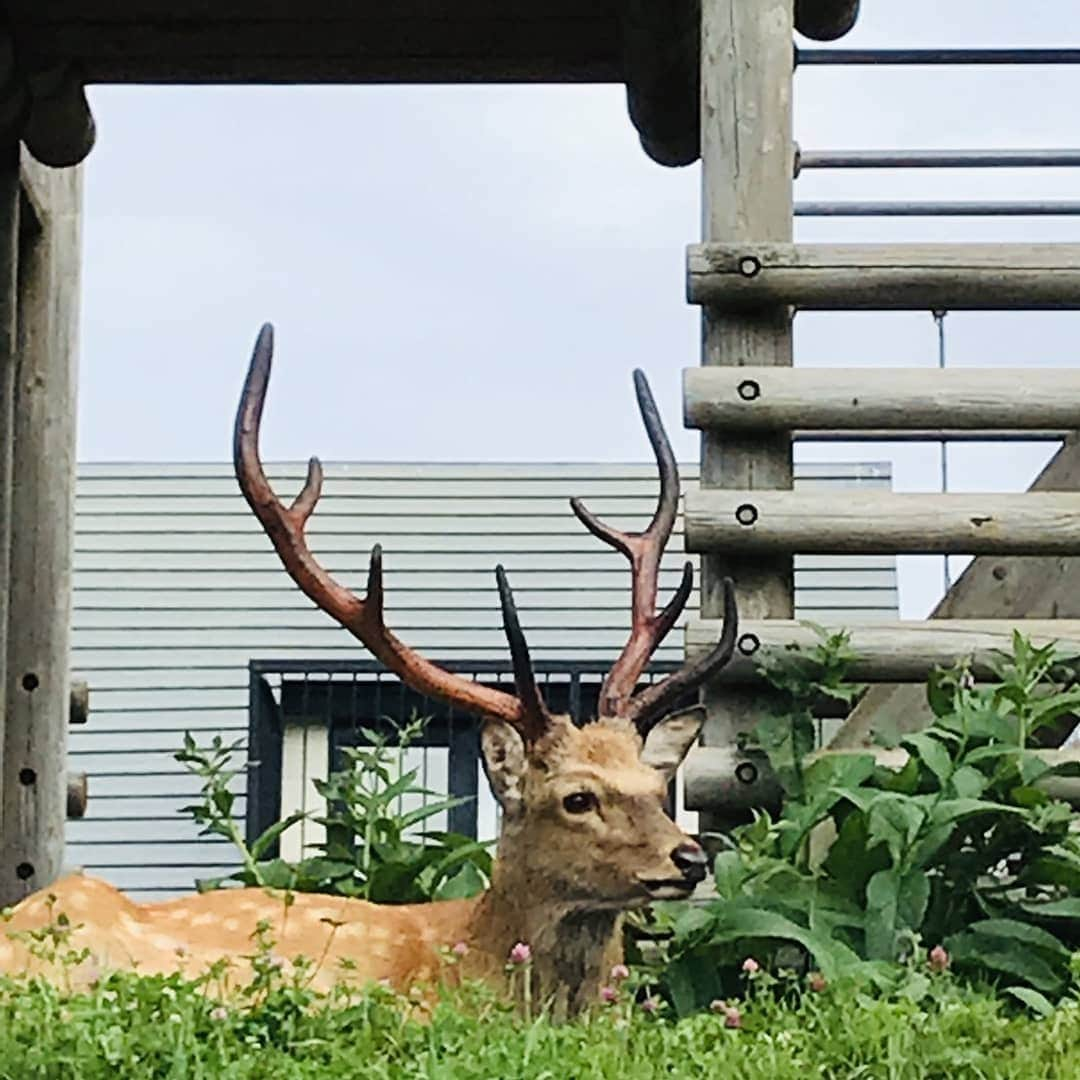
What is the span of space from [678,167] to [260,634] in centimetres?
893

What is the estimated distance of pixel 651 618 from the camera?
5855mm

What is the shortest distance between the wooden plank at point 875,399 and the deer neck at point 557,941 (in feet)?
4.84

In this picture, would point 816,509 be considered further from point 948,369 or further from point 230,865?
point 230,865

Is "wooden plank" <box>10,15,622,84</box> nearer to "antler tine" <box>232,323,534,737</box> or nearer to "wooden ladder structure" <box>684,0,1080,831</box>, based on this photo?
"wooden ladder structure" <box>684,0,1080,831</box>

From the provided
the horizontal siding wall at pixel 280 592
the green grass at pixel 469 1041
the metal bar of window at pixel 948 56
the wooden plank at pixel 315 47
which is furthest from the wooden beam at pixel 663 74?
the horizontal siding wall at pixel 280 592

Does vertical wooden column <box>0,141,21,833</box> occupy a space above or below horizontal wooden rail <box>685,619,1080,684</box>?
above

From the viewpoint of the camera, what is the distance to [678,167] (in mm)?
8898

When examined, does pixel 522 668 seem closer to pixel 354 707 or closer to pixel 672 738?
pixel 672 738

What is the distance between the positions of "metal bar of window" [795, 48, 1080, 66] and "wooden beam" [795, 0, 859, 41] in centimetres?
16

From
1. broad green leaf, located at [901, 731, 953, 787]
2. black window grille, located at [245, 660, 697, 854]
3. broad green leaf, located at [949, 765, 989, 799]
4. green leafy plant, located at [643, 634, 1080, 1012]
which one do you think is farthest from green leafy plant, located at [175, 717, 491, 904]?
black window grille, located at [245, 660, 697, 854]

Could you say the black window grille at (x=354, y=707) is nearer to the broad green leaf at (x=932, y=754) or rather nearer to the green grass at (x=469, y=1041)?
the broad green leaf at (x=932, y=754)

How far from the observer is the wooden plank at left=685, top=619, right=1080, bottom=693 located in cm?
611

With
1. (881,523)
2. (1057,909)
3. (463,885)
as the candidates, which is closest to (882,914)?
(1057,909)

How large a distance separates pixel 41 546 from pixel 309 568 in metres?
3.73
